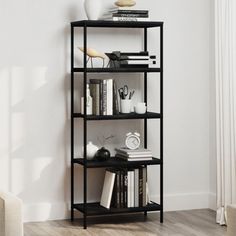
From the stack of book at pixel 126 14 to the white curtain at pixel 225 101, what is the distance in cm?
61

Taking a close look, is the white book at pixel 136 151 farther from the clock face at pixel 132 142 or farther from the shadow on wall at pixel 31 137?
the shadow on wall at pixel 31 137

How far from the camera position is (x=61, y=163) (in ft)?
18.3

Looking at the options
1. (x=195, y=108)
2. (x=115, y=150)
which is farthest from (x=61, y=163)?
(x=195, y=108)

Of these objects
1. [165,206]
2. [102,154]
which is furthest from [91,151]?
[165,206]

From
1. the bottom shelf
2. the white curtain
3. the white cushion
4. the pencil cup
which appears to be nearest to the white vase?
the pencil cup

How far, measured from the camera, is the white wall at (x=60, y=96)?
5.41 metres

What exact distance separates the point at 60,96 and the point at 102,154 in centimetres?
60

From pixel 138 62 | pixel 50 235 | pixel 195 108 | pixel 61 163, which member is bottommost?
pixel 50 235

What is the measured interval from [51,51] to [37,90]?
0.34 m

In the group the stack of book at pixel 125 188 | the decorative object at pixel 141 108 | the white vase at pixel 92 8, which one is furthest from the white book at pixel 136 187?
the white vase at pixel 92 8

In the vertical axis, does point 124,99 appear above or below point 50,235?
above

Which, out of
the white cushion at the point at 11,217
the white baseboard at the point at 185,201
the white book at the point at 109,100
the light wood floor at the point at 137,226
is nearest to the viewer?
the white cushion at the point at 11,217

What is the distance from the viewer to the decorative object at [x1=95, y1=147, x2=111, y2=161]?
5426mm

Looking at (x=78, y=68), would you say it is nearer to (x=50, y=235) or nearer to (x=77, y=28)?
(x=77, y=28)
